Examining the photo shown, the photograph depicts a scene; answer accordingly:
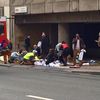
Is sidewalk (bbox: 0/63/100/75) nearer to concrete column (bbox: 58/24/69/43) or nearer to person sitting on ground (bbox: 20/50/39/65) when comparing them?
person sitting on ground (bbox: 20/50/39/65)

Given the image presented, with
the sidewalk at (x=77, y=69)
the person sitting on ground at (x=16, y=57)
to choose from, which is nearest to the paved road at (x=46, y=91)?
the sidewalk at (x=77, y=69)

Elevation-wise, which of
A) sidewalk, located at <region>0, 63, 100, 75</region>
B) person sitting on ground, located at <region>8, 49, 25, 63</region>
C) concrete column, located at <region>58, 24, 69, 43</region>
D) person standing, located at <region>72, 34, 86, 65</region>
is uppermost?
concrete column, located at <region>58, 24, 69, 43</region>

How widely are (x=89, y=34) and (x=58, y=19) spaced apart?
3.74 meters

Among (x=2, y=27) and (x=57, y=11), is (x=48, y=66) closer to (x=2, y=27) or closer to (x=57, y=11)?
(x=2, y=27)

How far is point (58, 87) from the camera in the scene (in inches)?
615

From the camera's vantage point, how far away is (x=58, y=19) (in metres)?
35.7

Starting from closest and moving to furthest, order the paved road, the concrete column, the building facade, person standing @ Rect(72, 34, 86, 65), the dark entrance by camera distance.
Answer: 1. the paved road
2. person standing @ Rect(72, 34, 86, 65)
3. the building facade
4. the concrete column
5. the dark entrance

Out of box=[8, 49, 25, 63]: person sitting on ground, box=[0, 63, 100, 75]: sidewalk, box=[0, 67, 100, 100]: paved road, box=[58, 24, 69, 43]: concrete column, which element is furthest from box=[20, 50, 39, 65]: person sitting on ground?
box=[0, 67, 100, 100]: paved road

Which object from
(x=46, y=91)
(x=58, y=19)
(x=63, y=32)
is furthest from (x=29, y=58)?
(x=46, y=91)

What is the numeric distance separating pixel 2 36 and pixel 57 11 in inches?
256

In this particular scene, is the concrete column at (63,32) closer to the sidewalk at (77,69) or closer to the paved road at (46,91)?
the sidewalk at (77,69)

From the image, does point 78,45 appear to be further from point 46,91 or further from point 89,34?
point 46,91

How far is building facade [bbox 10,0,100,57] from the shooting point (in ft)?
108

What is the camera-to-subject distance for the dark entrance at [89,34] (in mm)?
37125
